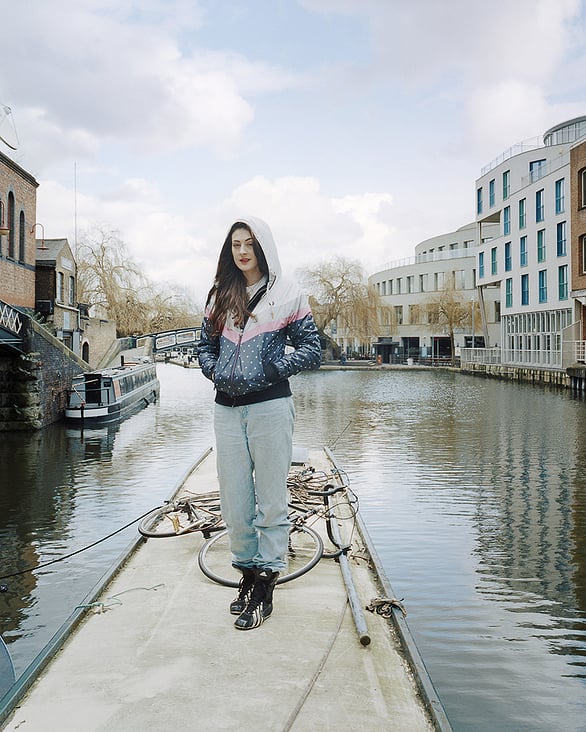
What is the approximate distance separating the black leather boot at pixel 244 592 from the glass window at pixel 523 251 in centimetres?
4380

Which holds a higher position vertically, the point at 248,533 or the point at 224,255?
the point at 224,255

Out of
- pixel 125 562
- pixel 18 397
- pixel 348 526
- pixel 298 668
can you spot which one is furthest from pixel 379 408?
pixel 298 668

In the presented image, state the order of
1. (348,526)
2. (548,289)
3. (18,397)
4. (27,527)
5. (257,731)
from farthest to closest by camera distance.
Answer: (548,289)
(18,397)
(27,527)
(348,526)
(257,731)

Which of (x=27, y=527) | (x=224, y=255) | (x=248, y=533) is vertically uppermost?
(x=224, y=255)

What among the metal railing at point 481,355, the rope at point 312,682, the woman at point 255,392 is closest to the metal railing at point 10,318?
the woman at point 255,392

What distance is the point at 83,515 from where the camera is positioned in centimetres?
1015

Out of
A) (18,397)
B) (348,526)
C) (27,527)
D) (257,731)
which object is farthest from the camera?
(18,397)

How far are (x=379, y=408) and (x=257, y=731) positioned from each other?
74.6 feet

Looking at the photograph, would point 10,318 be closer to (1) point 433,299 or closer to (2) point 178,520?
(2) point 178,520

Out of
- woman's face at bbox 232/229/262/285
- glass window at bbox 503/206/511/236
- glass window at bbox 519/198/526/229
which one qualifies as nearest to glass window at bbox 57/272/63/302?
woman's face at bbox 232/229/262/285

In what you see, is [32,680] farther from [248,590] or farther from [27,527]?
[27,527]

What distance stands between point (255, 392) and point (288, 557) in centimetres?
191

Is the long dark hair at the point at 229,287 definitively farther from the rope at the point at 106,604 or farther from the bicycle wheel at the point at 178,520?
the bicycle wheel at the point at 178,520

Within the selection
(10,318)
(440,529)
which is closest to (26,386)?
(10,318)
